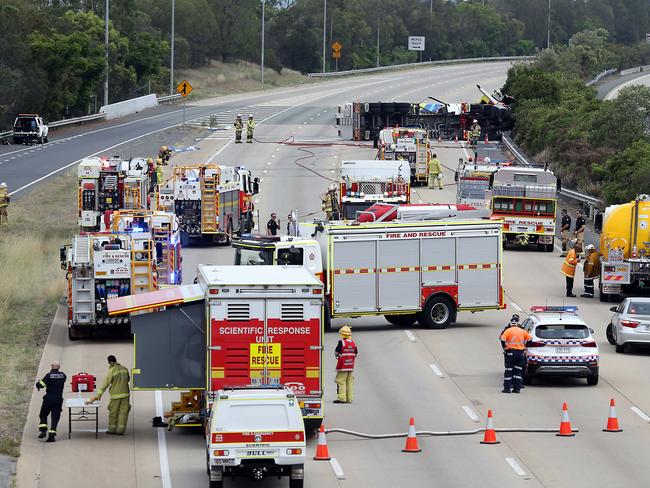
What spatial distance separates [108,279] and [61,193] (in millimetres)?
32990

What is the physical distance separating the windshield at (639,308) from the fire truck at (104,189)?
21.4 m

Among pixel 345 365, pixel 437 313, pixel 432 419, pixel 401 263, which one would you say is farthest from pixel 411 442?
pixel 437 313

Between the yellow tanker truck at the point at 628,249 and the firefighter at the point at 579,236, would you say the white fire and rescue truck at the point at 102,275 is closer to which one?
the yellow tanker truck at the point at 628,249

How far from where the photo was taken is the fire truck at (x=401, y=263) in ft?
114

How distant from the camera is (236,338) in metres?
23.2

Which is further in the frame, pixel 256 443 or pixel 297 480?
pixel 297 480

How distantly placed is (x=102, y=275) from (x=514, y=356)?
1032 centimetres

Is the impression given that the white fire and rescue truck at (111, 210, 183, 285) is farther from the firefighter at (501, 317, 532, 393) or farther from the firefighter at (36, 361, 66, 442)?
the firefighter at (36, 361, 66, 442)

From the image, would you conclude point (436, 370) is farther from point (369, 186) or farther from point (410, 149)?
point (410, 149)

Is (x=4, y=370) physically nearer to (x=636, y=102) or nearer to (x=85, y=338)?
(x=85, y=338)

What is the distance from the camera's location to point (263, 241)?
3500 cm

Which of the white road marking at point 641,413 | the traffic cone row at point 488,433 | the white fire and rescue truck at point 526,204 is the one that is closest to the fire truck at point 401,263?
the white road marking at point 641,413

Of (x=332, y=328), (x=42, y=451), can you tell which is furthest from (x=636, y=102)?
(x=42, y=451)

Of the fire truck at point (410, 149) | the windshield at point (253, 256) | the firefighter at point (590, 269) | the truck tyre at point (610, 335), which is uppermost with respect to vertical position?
the fire truck at point (410, 149)
